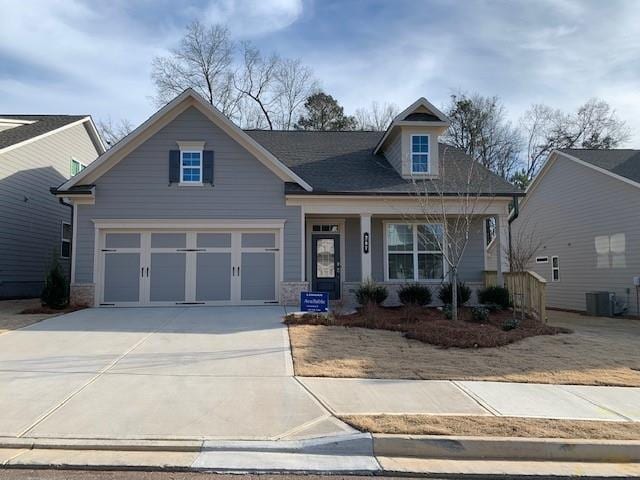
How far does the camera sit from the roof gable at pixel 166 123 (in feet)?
47.6

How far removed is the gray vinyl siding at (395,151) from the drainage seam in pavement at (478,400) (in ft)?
33.7

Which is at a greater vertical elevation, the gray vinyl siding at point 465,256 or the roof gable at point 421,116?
the roof gable at point 421,116

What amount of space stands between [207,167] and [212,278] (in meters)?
3.28

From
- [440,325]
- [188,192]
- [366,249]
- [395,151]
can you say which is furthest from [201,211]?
[440,325]

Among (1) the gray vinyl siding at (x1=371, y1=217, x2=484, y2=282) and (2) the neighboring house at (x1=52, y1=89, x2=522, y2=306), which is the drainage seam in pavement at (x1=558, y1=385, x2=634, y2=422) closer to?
(2) the neighboring house at (x1=52, y1=89, x2=522, y2=306)

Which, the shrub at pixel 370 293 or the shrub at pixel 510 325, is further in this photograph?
the shrub at pixel 370 293

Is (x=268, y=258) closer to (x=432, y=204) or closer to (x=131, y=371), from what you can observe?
(x=432, y=204)

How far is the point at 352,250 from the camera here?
55.2 ft

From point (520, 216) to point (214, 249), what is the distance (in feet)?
55.2

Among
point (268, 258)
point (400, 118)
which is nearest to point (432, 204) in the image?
point (400, 118)

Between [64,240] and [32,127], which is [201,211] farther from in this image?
[32,127]

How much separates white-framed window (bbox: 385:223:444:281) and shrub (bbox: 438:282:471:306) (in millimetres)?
1277

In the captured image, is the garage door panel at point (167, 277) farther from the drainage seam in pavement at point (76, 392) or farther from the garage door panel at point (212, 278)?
the drainage seam in pavement at point (76, 392)

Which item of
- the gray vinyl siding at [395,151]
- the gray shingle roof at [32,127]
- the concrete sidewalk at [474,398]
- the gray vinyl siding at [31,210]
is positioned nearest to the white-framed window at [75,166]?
the gray vinyl siding at [31,210]
